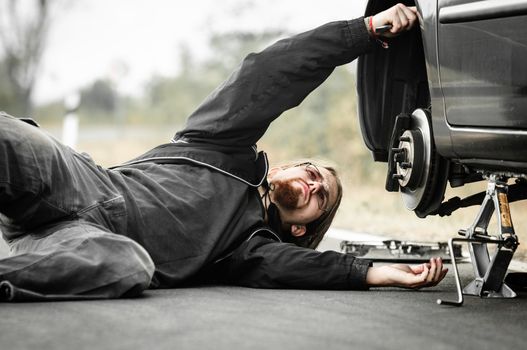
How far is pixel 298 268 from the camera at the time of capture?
3.69 metres

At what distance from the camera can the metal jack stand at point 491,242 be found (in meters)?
3.46

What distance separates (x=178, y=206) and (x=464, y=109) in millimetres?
1215

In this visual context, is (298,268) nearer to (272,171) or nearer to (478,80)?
(272,171)

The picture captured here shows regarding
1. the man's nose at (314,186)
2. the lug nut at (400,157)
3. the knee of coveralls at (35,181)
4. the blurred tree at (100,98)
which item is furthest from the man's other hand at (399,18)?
the blurred tree at (100,98)

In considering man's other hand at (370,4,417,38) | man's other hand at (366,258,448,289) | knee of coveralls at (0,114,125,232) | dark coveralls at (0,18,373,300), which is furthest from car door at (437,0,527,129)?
knee of coveralls at (0,114,125,232)

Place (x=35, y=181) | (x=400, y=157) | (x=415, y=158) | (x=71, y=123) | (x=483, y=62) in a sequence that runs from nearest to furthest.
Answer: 1. (x=483, y=62)
2. (x=35, y=181)
3. (x=415, y=158)
4. (x=400, y=157)
5. (x=71, y=123)

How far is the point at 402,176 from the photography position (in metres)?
4.08

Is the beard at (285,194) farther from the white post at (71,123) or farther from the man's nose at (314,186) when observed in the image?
the white post at (71,123)

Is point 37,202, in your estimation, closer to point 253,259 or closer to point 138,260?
point 138,260

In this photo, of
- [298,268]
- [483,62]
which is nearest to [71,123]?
[298,268]

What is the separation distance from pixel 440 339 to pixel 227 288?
1308 mm

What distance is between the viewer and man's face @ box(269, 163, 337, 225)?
13.6 ft

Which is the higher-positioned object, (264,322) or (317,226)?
(264,322)

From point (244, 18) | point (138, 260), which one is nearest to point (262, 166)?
point (138, 260)
